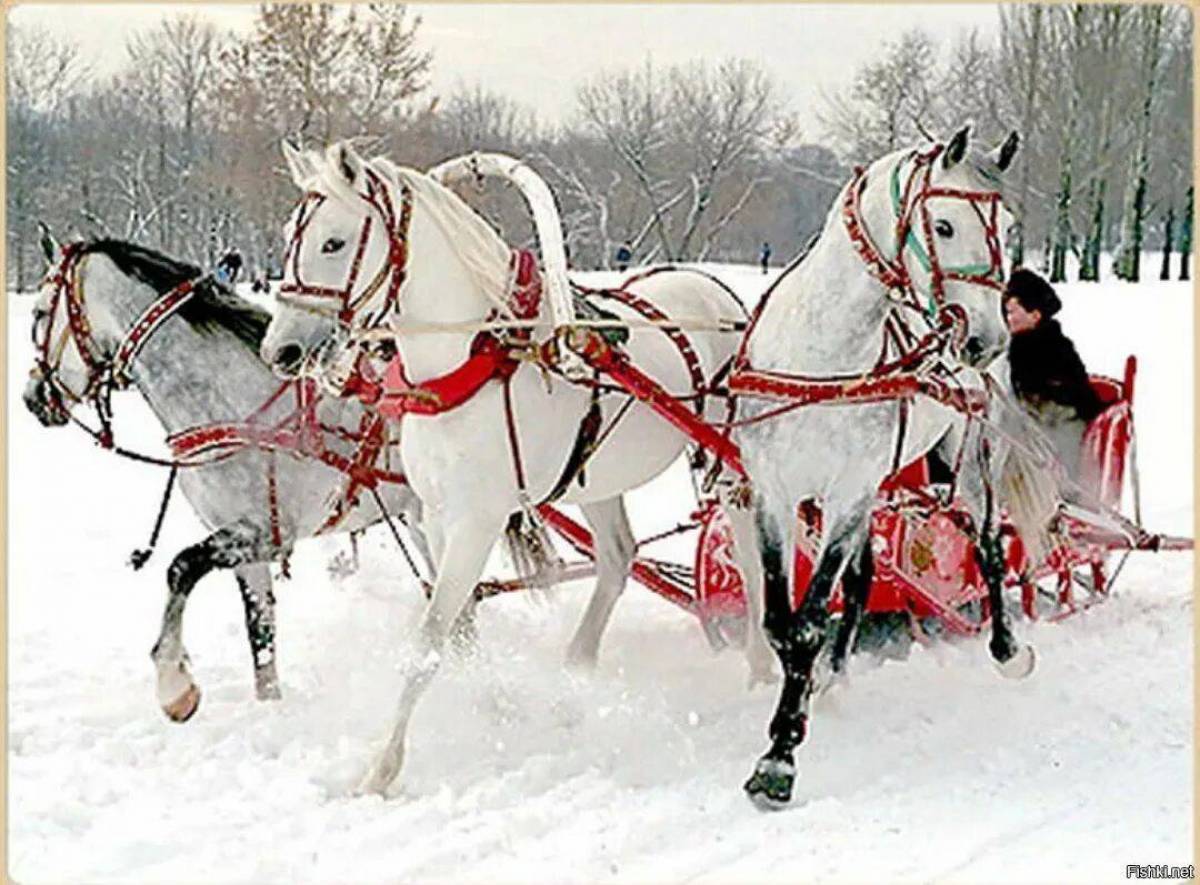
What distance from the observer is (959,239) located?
14.1 ft

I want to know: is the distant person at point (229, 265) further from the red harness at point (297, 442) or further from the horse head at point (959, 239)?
the horse head at point (959, 239)

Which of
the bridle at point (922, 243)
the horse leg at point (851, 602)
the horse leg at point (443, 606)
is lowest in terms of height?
the horse leg at point (851, 602)

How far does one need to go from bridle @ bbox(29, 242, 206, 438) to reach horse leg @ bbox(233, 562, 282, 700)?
0.89m

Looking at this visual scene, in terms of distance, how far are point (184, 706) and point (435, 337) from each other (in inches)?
65.2

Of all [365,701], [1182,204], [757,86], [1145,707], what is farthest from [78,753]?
[1182,204]

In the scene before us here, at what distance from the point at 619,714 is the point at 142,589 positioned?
11.1 ft

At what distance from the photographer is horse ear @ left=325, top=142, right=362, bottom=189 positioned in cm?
444

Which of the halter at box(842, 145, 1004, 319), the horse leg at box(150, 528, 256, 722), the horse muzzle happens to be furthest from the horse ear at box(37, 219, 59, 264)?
the halter at box(842, 145, 1004, 319)

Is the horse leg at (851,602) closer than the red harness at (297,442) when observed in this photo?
No

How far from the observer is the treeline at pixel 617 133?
61.7ft

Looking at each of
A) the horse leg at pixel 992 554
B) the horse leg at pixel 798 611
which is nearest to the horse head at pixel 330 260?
the horse leg at pixel 798 611

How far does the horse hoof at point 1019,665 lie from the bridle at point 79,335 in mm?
3546

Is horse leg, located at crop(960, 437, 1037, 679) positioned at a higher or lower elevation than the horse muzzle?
lower

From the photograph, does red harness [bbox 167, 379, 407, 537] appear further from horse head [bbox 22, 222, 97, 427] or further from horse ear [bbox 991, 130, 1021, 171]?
horse ear [bbox 991, 130, 1021, 171]
